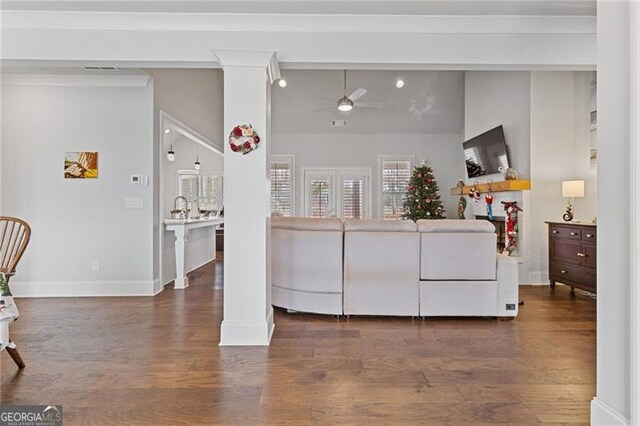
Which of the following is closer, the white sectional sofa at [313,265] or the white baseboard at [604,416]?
the white baseboard at [604,416]

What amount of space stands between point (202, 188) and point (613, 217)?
9.53m

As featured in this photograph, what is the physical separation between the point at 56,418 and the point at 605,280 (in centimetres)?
290

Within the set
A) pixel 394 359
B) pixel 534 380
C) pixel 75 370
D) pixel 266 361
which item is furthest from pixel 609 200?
pixel 75 370

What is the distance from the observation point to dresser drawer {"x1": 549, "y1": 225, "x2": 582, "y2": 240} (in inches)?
176

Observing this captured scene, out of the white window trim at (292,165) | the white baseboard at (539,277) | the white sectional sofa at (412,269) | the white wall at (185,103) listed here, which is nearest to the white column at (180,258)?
the white wall at (185,103)

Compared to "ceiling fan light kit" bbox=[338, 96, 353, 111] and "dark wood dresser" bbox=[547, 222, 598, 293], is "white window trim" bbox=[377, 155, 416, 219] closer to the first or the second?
"ceiling fan light kit" bbox=[338, 96, 353, 111]

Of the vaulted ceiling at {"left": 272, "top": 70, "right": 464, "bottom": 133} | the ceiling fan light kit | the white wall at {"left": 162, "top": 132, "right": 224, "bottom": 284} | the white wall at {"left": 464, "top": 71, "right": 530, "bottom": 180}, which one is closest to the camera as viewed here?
the white wall at {"left": 464, "top": 71, "right": 530, "bottom": 180}

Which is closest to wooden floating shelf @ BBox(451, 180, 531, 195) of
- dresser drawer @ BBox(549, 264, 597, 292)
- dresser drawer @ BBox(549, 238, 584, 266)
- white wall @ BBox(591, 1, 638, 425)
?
dresser drawer @ BBox(549, 238, 584, 266)

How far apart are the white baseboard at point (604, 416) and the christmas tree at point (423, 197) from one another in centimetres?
653

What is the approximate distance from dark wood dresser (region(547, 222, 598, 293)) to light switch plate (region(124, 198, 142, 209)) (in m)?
5.36

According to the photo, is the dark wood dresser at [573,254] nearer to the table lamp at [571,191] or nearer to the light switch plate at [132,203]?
the table lamp at [571,191]

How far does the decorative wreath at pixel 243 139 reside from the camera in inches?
117

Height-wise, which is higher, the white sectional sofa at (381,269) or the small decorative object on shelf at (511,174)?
the small decorative object on shelf at (511,174)

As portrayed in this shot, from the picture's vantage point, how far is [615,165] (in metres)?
1.73
